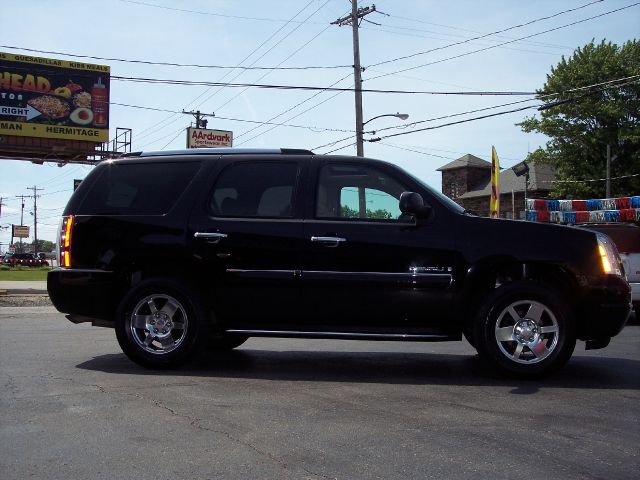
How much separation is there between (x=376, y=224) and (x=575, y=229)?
1.67 metres

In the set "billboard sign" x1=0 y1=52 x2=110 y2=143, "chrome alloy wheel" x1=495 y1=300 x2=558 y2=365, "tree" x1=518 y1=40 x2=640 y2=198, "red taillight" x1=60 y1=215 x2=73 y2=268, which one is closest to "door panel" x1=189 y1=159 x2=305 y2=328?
"red taillight" x1=60 y1=215 x2=73 y2=268

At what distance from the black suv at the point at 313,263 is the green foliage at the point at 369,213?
14mm

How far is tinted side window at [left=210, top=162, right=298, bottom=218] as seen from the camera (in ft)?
18.9

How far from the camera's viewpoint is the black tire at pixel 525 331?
5.30 m

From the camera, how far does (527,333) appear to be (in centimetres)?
538

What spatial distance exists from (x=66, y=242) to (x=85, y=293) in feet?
1.69

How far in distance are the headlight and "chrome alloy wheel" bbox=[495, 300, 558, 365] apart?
63cm

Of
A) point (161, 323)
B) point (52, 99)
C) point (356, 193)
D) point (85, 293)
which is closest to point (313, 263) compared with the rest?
point (356, 193)

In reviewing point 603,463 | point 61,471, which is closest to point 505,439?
point 603,463

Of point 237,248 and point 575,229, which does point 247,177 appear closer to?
Result: point 237,248

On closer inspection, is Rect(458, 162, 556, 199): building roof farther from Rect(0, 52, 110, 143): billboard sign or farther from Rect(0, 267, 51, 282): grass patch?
Rect(0, 267, 51, 282): grass patch

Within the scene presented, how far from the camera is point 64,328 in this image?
9188mm

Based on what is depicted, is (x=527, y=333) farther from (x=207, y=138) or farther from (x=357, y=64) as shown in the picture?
(x=207, y=138)

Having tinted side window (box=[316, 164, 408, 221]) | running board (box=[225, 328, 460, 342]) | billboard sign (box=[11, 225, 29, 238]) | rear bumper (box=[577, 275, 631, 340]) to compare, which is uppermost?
billboard sign (box=[11, 225, 29, 238])
